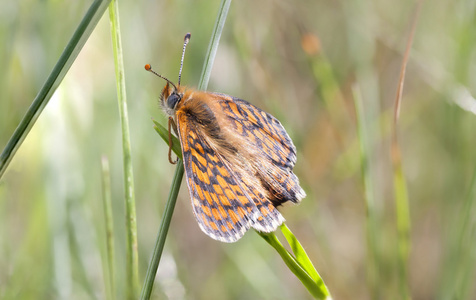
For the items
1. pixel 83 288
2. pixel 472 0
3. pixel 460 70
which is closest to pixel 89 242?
pixel 83 288

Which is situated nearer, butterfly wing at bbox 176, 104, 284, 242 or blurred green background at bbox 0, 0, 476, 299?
butterfly wing at bbox 176, 104, 284, 242

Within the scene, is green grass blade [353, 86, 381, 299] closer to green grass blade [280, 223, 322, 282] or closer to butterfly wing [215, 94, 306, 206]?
butterfly wing [215, 94, 306, 206]

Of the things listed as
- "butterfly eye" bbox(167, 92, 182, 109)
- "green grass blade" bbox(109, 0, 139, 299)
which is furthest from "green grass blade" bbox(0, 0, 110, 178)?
"butterfly eye" bbox(167, 92, 182, 109)

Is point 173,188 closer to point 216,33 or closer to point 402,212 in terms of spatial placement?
point 216,33

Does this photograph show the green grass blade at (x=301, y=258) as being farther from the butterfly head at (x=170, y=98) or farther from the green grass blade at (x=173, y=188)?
the butterfly head at (x=170, y=98)

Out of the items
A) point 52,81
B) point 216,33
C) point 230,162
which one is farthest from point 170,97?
point 52,81

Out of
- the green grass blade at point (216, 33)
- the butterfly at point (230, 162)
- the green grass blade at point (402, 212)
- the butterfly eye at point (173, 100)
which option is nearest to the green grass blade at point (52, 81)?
the green grass blade at point (216, 33)

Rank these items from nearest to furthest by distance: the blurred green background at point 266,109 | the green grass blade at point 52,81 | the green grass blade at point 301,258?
1. the green grass blade at point 52,81
2. the green grass blade at point 301,258
3. the blurred green background at point 266,109

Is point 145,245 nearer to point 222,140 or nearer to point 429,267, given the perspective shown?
point 222,140

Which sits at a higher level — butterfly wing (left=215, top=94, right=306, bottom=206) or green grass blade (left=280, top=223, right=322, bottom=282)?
green grass blade (left=280, top=223, right=322, bottom=282)
